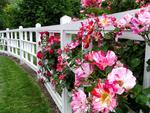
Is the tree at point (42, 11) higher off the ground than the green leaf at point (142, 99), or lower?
higher

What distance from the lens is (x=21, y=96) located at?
17.3ft

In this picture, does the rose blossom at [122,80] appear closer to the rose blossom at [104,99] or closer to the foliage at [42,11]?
the rose blossom at [104,99]

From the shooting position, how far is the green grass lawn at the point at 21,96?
179 inches

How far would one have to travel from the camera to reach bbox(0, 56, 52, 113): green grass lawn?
4.55 meters

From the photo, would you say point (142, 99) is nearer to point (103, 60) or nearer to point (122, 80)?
point (122, 80)

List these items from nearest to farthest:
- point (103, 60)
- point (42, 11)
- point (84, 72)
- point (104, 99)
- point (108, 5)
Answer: point (104, 99) → point (103, 60) → point (84, 72) → point (108, 5) → point (42, 11)

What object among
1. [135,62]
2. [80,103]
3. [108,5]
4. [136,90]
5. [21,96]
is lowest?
[21,96]

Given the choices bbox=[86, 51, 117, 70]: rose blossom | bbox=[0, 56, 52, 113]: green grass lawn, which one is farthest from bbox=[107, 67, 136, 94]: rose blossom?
bbox=[0, 56, 52, 113]: green grass lawn

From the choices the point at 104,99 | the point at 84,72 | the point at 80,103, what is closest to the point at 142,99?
the point at 104,99

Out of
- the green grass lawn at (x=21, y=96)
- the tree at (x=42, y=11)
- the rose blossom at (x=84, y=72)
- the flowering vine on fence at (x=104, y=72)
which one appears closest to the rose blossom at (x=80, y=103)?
the flowering vine on fence at (x=104, y=72)

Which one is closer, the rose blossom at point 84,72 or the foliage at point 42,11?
the rose blossom at point 84,72

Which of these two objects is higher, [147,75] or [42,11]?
[42,11]

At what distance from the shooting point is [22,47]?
32.1 feet

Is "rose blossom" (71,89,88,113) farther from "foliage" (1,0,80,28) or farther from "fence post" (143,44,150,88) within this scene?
"foliage" (1,0,80,28)
